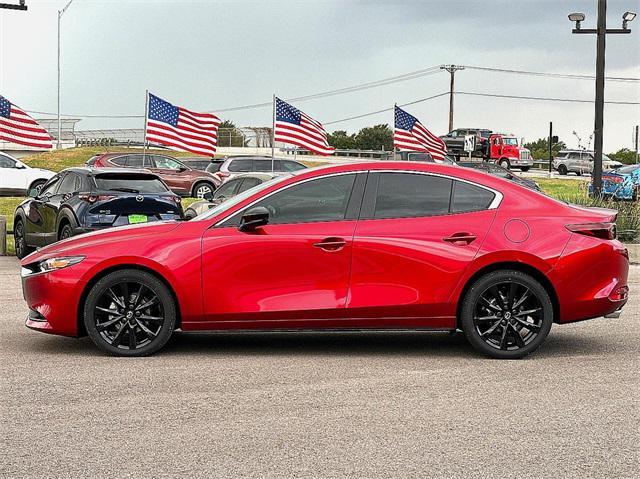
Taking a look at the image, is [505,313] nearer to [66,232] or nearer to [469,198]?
[469,198]

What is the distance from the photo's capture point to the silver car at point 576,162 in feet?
228

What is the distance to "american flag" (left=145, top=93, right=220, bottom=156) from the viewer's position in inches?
1287

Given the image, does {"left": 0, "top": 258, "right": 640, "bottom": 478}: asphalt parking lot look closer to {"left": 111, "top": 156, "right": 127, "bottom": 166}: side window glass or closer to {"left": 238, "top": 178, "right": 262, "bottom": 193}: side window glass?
{"left": 238, "top": 178, "right": 262, "bottom": 193}: side window glass

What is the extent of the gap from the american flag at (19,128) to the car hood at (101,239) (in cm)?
2667

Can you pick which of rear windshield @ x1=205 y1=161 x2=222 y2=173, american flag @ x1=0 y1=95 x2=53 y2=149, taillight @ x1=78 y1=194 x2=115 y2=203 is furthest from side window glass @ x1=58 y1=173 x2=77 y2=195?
rear windshield @ x1=205 y1=161 x2=222 y2=173

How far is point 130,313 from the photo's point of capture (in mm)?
8711

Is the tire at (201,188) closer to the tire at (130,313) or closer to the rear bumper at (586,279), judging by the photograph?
the tire at (130,313)

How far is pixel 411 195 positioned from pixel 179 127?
25.0m

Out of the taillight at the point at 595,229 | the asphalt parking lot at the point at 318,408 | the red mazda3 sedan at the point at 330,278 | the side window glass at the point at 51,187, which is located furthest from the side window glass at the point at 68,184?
the taillight at the point at 595,229

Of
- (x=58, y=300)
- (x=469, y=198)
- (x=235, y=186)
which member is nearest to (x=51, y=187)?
(x=235, y=186)

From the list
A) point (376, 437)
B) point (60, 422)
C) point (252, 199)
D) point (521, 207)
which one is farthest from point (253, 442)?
point (521, 207)

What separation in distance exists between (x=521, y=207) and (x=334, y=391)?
246cm

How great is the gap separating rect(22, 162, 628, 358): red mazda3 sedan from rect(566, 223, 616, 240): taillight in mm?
25

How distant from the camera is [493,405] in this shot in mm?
7098
